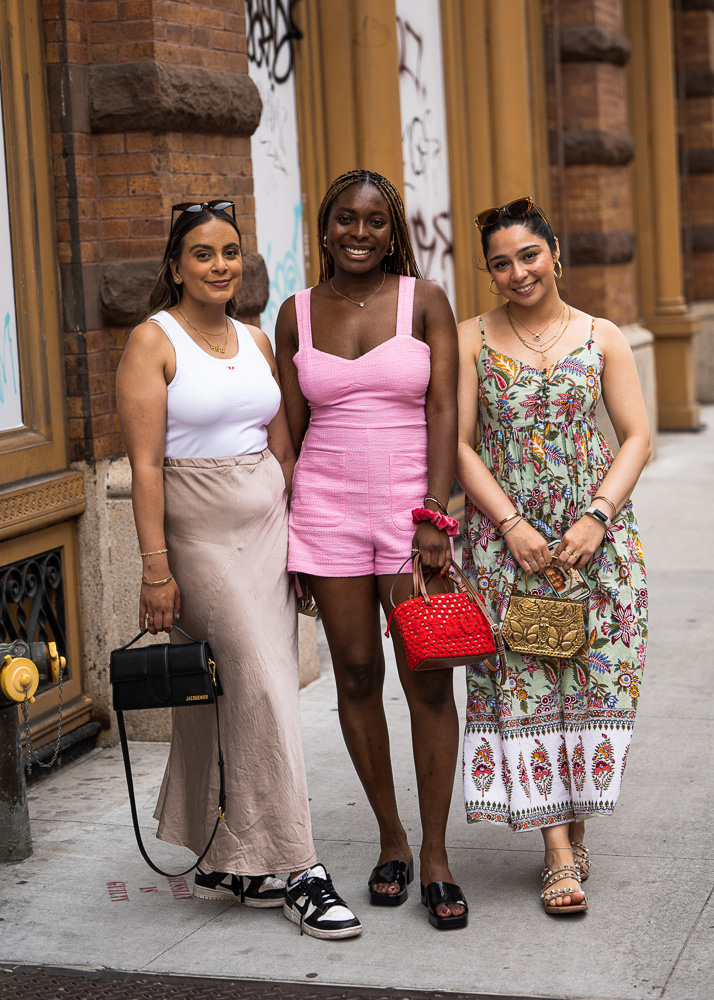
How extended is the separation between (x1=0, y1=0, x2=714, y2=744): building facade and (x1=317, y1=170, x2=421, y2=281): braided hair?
158cm

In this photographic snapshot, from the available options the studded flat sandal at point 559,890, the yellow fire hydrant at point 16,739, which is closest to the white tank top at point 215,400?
the yellow fire hydrant at point 16,739

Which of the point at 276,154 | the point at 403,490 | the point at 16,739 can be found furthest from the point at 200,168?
the point at 16,739

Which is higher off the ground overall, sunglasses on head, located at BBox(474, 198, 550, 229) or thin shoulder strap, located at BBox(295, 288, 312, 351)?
sunglasses on head, located at BBox(474, 198, 550, 229)

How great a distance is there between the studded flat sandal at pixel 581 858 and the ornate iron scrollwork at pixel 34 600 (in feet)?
7.08

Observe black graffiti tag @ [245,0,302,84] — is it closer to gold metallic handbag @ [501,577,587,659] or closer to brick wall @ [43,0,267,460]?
brick wall @ [43,0,267,460]

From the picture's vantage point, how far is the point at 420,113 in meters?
8.83

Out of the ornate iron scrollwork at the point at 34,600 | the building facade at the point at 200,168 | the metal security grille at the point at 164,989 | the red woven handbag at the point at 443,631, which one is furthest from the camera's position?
the building facade at the point at 200,168

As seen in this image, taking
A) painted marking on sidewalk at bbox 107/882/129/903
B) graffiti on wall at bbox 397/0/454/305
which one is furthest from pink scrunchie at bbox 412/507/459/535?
graffiti on wall at bbox 397/0/454/305

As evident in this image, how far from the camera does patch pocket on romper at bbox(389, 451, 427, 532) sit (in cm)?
374

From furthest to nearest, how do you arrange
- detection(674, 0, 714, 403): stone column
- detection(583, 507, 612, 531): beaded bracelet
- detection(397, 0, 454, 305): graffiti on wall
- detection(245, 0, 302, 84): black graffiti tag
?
detection(674, 0, 714, 403): stone column < detection(397, 0, 454, 305): graffiti on wall < detection(245, 0, 302, 84): black graffiti tag < detection(583, 507, 612, 531): beaded bracelet

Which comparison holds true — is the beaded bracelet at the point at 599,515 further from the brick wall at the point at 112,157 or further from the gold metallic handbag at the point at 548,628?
the brick wall at the point at 112,157

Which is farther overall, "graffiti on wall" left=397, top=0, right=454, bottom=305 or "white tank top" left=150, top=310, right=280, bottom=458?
"graffiti on wall" left=397, top=0, right=454, bottom=305

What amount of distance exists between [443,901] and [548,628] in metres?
0.78

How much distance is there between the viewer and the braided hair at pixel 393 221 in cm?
374
